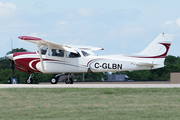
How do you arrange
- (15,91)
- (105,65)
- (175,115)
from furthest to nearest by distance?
(105,65) < (15,91) < (175,115)

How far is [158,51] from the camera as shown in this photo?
23484 millimetres

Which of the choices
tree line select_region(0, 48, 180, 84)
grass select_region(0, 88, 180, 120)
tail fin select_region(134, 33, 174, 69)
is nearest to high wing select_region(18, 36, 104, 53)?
tail fin select_region(134, 33, 174, 69)

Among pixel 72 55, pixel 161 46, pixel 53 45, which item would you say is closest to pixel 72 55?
pixel 72 55

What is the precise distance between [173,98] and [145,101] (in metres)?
1.63

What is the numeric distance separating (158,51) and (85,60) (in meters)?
5.29

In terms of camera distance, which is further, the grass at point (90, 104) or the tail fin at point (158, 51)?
the tail fin at point (158, 51)

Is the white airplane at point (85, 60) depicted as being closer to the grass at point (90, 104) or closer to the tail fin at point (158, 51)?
the tail fin at point (158, 51)

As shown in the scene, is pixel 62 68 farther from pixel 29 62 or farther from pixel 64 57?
pixel 29 62

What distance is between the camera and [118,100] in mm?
13500

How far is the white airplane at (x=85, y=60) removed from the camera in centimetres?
2328

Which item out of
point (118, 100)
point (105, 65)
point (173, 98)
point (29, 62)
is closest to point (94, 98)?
point (118, 100)

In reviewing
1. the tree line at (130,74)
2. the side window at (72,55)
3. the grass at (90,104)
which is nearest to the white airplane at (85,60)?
the side window at (72,55)

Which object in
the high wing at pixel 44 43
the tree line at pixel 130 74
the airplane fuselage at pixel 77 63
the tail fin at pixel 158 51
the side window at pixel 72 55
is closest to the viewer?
the high wing at pixel 44 43

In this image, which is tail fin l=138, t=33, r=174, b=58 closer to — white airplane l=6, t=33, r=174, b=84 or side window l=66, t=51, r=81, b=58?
white airplane l=6, t=33, r=174, b=84
